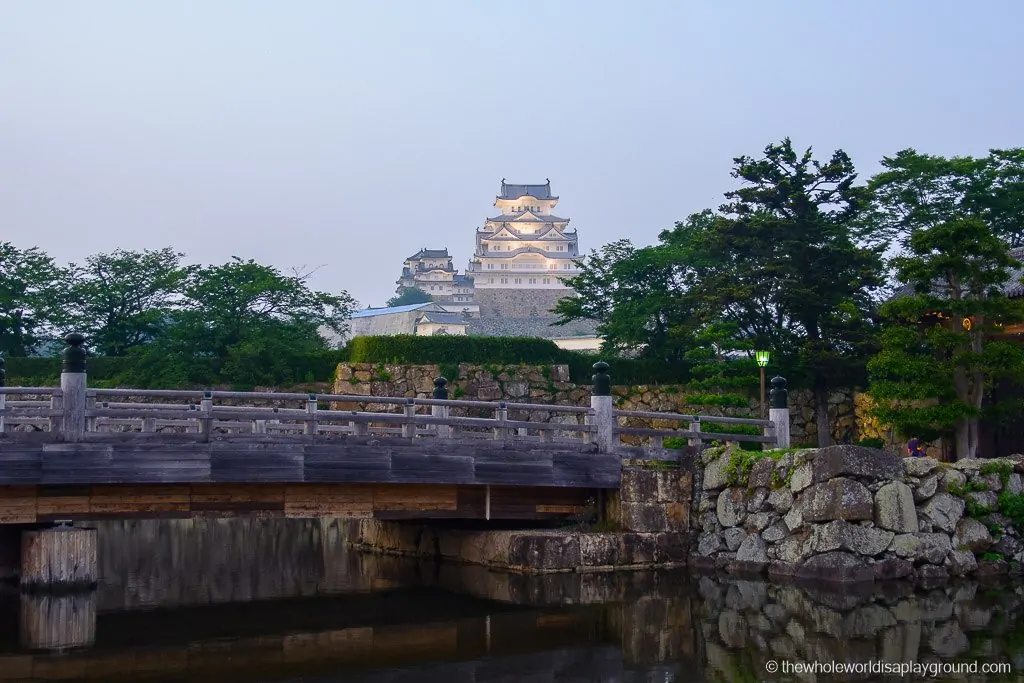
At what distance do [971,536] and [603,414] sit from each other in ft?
19.3

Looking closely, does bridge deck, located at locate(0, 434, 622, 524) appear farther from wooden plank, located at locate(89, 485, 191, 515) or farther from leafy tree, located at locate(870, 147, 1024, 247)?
leafy tree, located at locate(870, 147, 1024, 247)

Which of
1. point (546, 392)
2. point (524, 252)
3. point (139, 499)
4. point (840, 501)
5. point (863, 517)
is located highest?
point (524, 252)

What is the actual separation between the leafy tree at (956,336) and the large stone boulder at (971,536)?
4847 millimetres

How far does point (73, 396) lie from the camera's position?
14.5m

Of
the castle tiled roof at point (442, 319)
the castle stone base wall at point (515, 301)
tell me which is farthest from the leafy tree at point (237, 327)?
the castle stone base wall at point (515, 301)

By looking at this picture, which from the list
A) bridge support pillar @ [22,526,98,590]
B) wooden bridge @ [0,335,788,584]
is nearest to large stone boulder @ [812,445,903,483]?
wooden bridge @ [0,335,788,584]

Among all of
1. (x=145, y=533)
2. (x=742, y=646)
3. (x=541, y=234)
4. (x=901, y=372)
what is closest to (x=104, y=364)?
(x=145, y=533)

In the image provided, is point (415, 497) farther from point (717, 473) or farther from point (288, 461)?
point (717, 473)

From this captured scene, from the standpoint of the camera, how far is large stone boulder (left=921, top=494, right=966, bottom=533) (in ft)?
56.7

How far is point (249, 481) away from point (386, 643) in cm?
385

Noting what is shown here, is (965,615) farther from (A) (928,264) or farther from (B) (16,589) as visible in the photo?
(B) (16,589)

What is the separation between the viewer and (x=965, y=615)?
13.8 meters

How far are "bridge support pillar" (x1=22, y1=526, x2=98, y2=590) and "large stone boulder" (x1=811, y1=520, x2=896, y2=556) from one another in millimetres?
10339

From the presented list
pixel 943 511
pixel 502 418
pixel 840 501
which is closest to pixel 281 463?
pixel 502 418
